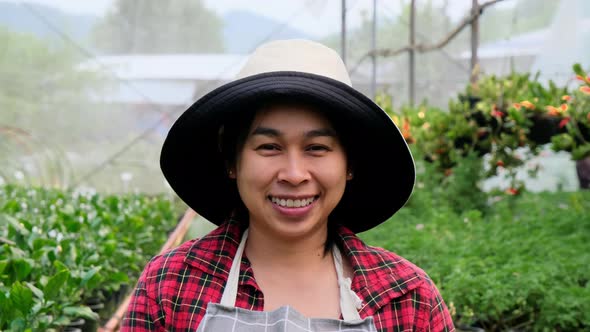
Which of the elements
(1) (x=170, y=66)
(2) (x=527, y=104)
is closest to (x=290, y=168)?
(2) (x=527, y=104)

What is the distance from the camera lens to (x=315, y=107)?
1.50 m

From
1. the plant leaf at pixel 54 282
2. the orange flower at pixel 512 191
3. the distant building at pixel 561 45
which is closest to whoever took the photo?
the plant leaf at pixel 54 282

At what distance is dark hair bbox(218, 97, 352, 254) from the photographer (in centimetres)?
150

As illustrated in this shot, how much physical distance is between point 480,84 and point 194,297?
14.5 ft

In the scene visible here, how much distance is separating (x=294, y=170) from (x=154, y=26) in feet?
27.9

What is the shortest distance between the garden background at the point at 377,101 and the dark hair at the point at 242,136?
42.8 inches

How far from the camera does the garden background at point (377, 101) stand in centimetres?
322

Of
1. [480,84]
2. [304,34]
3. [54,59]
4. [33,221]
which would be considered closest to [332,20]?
[304,34]

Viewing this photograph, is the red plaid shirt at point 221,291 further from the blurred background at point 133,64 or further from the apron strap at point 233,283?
the blurred background at point 133,64

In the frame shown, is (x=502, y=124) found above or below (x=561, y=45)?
below

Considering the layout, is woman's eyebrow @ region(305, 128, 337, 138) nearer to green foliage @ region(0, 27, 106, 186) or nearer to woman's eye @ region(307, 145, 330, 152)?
woman's eye @ region(307, 145, 330, 152)

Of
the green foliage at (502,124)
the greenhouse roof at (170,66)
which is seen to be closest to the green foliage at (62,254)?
the green foliage at (502,124)

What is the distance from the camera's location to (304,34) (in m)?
9.60

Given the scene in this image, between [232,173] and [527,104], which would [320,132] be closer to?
[232,173]
